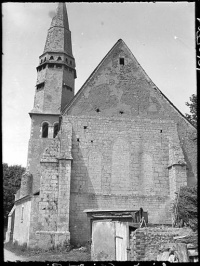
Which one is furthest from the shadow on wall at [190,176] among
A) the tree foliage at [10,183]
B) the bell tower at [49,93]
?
the tree foliage at [10,183]

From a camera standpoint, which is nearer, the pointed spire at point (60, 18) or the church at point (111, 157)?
the church at point (111, 157)

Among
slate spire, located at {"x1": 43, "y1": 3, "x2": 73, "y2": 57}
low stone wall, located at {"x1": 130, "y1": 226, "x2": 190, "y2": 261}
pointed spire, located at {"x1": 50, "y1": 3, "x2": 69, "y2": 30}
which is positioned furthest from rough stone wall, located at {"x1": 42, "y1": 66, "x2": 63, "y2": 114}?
low stone wall, located at {"x1": 130, "y1": 226, "x2": 190, "y2": 261}

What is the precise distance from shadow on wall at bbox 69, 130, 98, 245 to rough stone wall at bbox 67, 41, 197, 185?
2.34m

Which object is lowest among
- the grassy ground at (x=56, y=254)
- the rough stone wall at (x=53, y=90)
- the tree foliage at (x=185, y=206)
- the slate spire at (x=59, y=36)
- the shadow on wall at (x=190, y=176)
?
the grassy ground at (x=56, y=254)

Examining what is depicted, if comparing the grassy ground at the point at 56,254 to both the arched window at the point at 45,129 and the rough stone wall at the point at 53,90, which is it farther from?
the rough stone wall at the point at 53,90

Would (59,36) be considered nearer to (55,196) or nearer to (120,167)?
(120,167)

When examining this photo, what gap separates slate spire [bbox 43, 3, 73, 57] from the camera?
31.8m

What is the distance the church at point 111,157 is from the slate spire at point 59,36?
37.7ft

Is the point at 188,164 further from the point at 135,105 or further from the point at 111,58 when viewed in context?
the point at 111,58

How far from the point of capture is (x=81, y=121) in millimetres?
19953

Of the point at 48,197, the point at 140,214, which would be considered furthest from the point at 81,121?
the point at 140,214

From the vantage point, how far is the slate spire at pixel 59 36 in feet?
104

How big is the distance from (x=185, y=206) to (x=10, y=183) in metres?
37.3

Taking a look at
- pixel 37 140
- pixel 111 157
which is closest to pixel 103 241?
pixel 111 157
